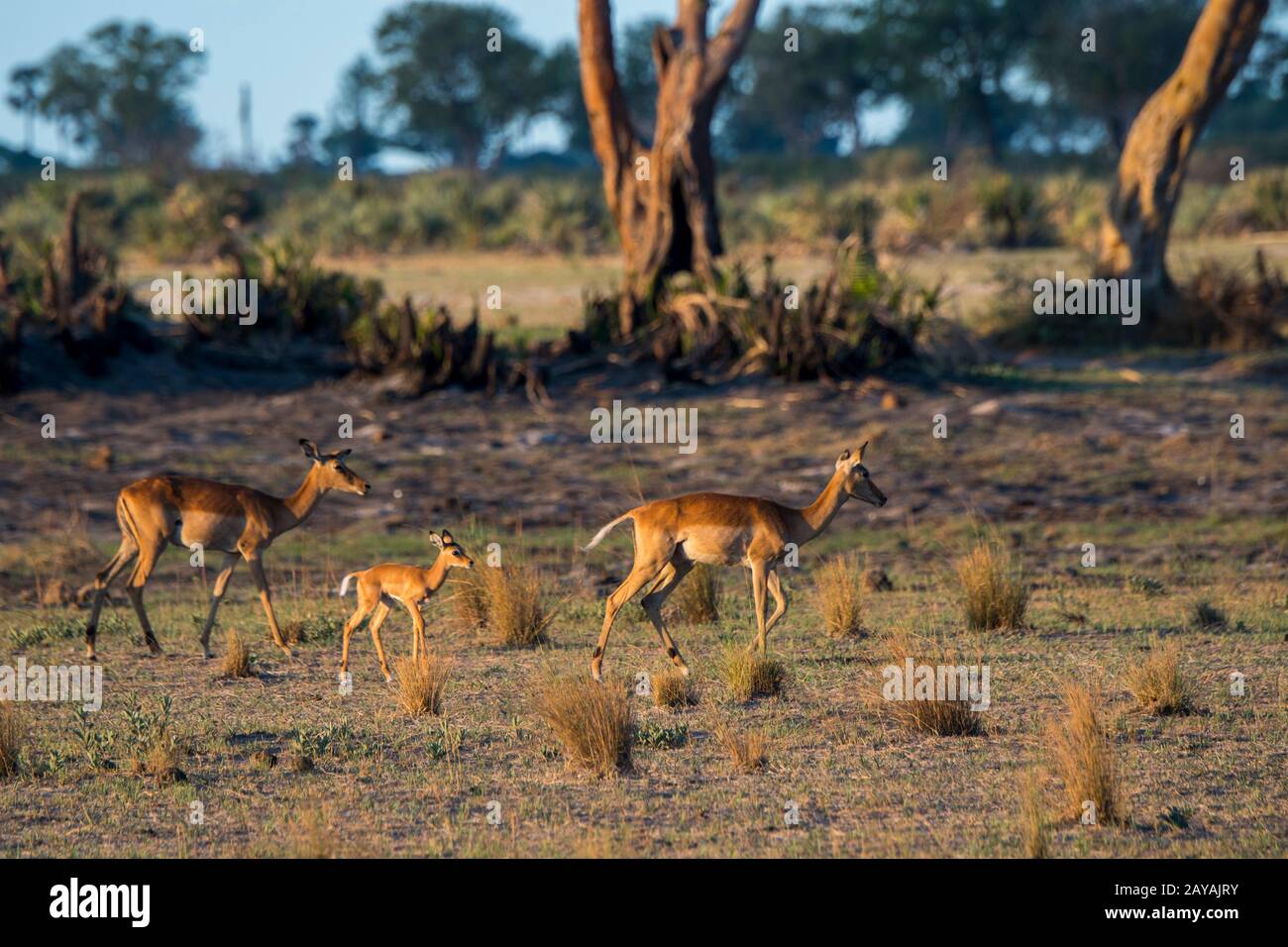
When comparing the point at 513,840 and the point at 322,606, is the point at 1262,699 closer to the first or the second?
the point at 513,840

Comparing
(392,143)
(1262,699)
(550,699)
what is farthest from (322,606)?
(392,143)

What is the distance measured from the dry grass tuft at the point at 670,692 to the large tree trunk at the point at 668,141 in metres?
13.1

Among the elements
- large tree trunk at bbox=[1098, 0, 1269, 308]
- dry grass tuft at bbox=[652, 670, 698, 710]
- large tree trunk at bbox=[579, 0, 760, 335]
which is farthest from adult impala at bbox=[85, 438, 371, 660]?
large tree trunk at bbox=[1098, 0, 1269, 308]

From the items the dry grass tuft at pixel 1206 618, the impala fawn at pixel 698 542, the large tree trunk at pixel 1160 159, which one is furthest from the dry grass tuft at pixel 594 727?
the large tree trunk at pixel 1160 159

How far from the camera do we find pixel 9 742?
843 centimetres

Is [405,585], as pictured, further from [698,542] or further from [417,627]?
[698,542]

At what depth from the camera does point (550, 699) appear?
8.55 metres

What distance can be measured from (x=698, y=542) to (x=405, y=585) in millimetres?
1781

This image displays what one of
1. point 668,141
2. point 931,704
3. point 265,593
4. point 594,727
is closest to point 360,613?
point 265,593

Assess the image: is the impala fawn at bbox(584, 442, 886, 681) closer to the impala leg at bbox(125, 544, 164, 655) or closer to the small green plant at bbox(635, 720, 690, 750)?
the small green plant at bbox(635, 720, 690, 750)

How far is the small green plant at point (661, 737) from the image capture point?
8828mm

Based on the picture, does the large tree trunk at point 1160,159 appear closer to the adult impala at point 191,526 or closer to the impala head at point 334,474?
the impala head at point 334,474

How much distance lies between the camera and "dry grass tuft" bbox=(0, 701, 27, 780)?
8.38 m
